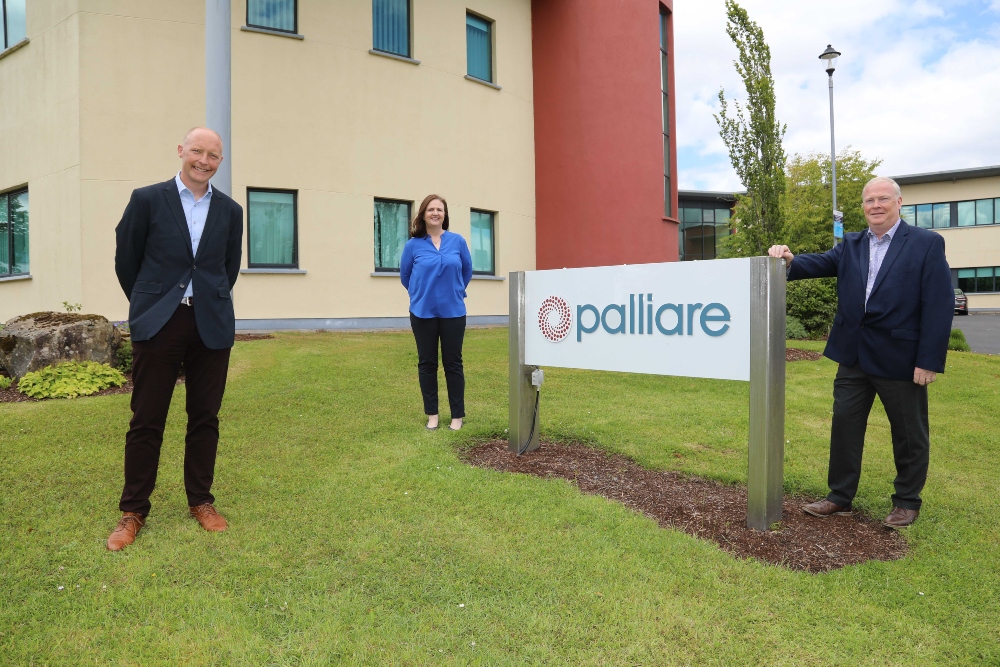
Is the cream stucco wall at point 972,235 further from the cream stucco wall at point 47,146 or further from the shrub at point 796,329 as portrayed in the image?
the cream stucco wall at point 47,146

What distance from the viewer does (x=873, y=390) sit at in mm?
3766

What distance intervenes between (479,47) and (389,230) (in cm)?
566

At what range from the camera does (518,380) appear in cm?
508

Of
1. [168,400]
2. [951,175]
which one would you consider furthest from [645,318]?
[951,175]

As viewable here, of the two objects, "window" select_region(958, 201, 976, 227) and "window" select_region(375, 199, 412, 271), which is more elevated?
"window" select_region(958, 201, 976, 227)

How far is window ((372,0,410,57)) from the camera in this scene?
14.5 metres

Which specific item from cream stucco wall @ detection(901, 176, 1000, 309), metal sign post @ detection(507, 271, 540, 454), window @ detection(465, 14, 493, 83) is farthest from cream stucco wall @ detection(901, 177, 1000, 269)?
→ metal sign post @ detection(507, 271, 540, 454)

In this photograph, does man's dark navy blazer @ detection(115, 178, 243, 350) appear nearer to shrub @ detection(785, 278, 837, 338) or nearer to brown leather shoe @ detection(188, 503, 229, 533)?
brown leather shoe @ detection(188, 503, 229, 533)

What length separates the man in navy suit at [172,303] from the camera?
3.38m

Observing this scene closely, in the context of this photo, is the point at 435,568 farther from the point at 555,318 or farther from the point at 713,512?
the point at 555,318

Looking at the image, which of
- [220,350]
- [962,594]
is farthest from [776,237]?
[220,350]

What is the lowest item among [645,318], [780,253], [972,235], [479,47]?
[645,318]

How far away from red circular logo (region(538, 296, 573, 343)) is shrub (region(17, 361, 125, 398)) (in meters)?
5.41

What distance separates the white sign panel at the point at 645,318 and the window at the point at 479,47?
42.9ft
